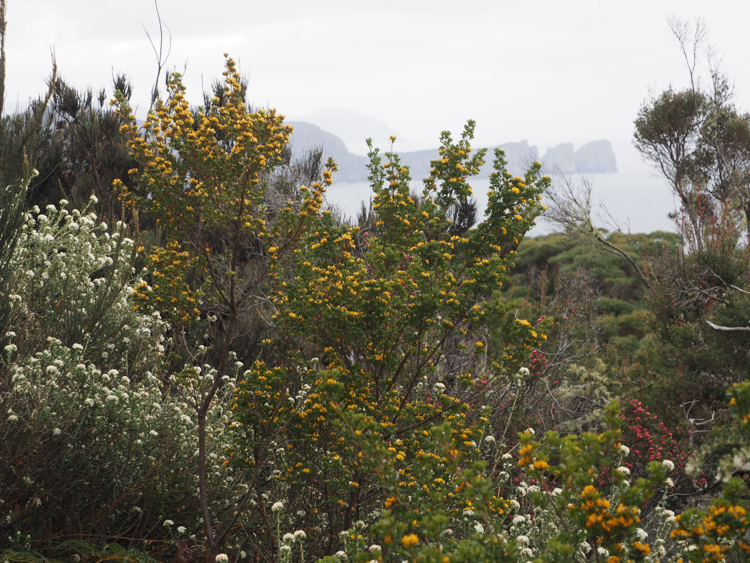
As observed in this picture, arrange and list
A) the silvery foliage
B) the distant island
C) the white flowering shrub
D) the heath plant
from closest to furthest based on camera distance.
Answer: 1. the silvery foliage
2. the heath plant
3. the white flowering shrub
4. the distant island

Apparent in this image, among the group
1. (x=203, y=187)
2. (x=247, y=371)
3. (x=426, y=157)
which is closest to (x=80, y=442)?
(x=247, y=371)

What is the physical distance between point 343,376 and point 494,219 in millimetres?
1386

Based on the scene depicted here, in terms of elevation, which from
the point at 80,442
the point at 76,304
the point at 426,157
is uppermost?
the point at 426,157

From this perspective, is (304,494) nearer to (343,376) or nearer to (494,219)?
(343,376)

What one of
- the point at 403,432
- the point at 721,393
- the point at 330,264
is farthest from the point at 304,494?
the point at 721,393

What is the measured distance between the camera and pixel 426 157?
19.3m

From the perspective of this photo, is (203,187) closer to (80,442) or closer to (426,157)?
(80,442)

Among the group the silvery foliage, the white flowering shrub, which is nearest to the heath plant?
the silvery foliage

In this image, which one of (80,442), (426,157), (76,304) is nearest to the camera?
(80,442)

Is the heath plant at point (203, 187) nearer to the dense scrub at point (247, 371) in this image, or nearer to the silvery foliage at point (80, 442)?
the dense scrub at point (247, 371)

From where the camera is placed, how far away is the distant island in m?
7.91

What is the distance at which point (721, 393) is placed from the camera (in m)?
6.86

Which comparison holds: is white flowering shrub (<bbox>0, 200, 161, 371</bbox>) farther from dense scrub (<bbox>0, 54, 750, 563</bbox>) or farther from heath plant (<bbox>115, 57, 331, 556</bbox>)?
heath plant (<bbox>115, 57, 331, 556</bbox>)

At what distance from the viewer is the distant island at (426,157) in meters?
7.91
